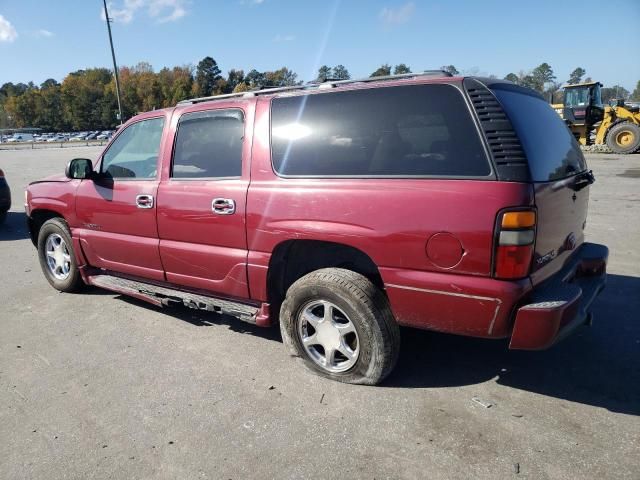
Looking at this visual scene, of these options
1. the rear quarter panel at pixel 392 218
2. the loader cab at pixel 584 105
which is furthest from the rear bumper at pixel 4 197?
the loader cab at pixel 584 105

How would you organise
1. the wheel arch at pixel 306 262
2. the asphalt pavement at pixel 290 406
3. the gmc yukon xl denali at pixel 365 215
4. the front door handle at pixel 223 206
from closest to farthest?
the asphalt pavement at pixel 290 406 < the gmc yukon xl denali at pixel 365 215 < the wheel arch at pixel 306 262 < the front door handle at pixel 223 206

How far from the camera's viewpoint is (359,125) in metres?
2.94

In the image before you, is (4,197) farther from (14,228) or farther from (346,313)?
(346,313)

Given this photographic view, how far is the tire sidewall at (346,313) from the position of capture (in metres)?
2.89

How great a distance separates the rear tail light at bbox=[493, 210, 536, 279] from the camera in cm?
239

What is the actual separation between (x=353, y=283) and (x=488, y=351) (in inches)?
53.3

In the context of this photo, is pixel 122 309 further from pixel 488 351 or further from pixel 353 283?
pixel 488 351

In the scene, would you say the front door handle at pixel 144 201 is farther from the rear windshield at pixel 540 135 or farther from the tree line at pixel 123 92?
the tree line at pixel 123 92

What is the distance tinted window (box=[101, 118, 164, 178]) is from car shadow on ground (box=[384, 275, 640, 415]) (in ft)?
8.71

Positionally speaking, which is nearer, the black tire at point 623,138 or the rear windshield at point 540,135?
the rear windshield at point 540,135

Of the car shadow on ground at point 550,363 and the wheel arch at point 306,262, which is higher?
the wheel arch at point 306,262

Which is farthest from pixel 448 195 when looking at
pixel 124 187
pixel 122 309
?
pixel 122 309

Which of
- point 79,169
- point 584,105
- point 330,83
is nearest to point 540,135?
point 330,83

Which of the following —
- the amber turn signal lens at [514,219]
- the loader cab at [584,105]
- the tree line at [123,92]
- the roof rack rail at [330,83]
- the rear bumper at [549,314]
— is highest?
the tree line at [123,92]
